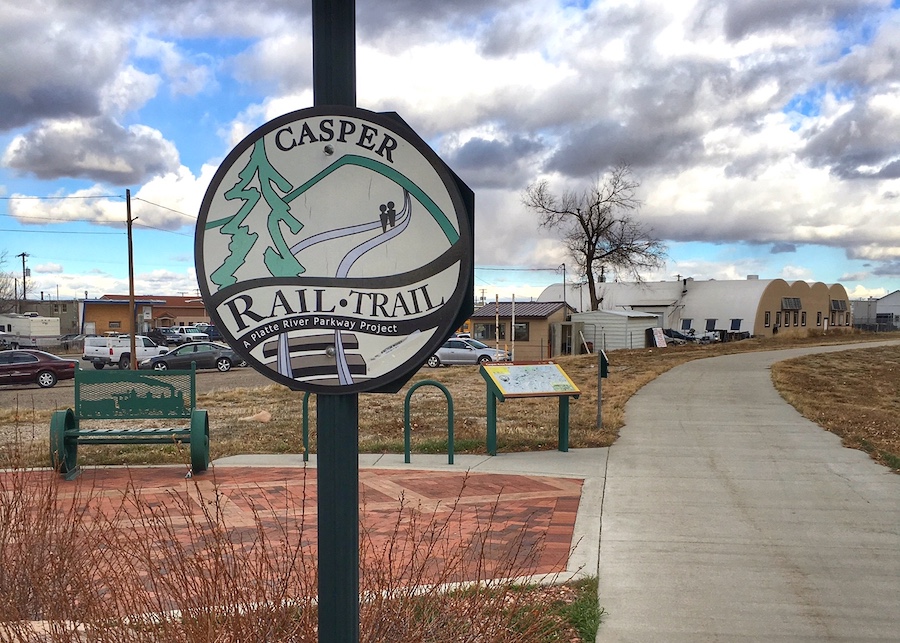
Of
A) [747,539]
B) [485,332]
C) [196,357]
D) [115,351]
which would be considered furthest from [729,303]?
[747,539]

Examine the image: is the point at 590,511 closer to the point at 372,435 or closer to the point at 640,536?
the point at 640,536

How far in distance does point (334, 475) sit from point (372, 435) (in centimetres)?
922

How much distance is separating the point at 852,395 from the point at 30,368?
23692 mm

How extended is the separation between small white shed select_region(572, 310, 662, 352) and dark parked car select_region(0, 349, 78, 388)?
27948 millimetres

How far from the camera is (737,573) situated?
5.10 m

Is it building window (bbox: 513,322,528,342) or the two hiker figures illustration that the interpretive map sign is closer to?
the two hiker figures illustration

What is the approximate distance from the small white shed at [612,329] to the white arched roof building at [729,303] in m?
9.19

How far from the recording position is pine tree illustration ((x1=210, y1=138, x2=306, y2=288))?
218cm

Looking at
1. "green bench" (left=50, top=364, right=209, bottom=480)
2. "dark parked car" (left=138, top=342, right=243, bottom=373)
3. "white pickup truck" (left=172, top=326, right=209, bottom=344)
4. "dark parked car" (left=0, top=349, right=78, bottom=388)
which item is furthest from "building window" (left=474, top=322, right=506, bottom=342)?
"green bench" (left=50, top=364, right=209, bottom=480)

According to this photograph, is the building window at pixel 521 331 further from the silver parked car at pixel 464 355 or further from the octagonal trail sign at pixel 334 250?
the octagonal trail sign at pixel 334 250

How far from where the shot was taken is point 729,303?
58.8m

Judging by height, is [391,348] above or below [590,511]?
above

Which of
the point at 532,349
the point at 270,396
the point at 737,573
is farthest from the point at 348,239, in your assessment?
the point at 532,349

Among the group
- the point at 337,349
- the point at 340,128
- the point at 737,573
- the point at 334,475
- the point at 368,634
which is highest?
the point at 340,128
